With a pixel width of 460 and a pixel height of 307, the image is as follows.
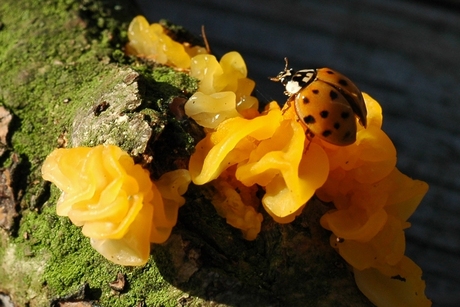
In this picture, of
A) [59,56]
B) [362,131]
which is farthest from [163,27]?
[362,131]

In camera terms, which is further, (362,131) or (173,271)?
A: (362,131)

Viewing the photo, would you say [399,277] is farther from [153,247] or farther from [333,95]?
[153,247]

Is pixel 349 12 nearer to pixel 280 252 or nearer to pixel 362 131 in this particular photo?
pixel 362 131

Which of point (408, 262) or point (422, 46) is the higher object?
point (408, 262)

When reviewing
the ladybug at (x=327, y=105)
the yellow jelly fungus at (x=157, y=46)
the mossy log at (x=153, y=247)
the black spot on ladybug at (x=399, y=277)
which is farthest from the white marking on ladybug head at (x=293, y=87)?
the black spot on ladybug at (x=399, y=277)

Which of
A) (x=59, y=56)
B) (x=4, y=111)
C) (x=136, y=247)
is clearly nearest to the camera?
(x=136, y=247)

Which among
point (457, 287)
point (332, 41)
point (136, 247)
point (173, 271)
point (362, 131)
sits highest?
point (362, 131)

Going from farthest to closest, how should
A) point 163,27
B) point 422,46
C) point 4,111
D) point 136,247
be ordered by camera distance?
1. point 422,46
2. point 163,27
3. point 4,111
4. point 136,247

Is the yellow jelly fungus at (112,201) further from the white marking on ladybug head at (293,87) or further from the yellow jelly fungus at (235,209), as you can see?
the white marking on ladybug head at (293,87)
